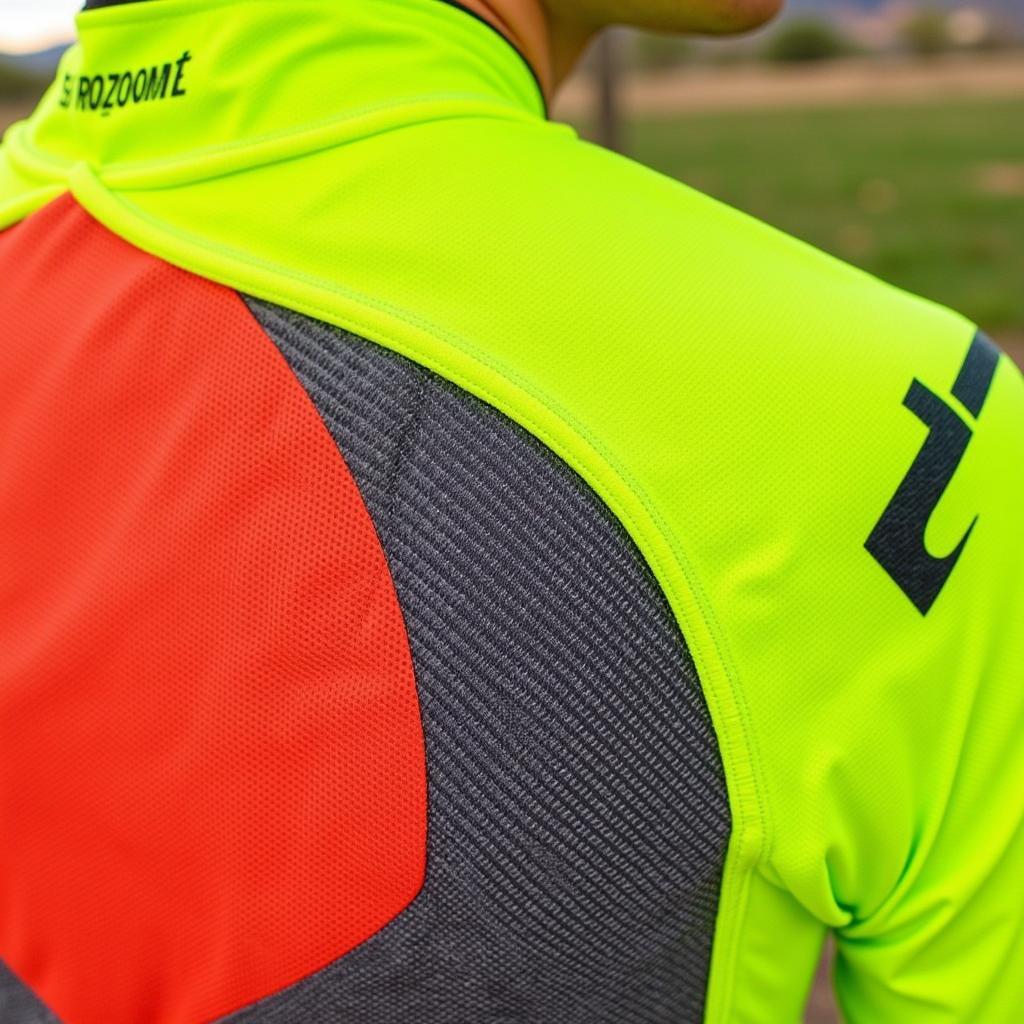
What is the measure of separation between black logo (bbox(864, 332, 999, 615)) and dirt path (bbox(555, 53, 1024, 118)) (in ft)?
36.7

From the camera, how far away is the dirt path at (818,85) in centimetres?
1433

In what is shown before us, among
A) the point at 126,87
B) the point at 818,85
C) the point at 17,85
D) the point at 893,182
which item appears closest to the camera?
the point at 126,87

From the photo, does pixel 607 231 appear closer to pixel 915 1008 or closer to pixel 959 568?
pixel 959 568

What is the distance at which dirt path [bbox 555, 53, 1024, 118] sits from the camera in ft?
47.0

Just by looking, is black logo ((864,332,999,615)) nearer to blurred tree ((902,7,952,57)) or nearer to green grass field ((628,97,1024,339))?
green grass field ((628,97,1024,339))

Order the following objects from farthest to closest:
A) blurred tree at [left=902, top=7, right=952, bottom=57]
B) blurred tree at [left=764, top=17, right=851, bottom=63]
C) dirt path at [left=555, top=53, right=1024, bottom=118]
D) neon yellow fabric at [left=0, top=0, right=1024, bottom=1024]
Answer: blurred tree at [left=764, top=17, right=851, bottom=63] → blurred tree at [left=902, top=7, right=952, bottom=57] → dirt path at [left=555, top=53, right=1024, bottom=118] → neon yellow fabric at [left=0, top=0, right=1024, bottom=1024]

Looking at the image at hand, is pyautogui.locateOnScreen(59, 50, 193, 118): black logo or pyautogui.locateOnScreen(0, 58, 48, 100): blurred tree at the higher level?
pyautogui.locateOnScreen(59, 50, 193, 118): black logo

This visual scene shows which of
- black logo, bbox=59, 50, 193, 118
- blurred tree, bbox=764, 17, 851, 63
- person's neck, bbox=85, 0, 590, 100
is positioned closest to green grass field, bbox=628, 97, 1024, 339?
person's neck, bbox=85, 0, 590, 100

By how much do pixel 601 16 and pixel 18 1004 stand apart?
1.01 m

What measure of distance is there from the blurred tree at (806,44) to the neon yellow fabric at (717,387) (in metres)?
22.6

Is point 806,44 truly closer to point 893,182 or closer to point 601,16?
point 893,182

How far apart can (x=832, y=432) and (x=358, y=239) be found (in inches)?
11.7

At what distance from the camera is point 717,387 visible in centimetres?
74

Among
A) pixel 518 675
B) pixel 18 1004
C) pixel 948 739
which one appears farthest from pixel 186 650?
pixel 18 1004
